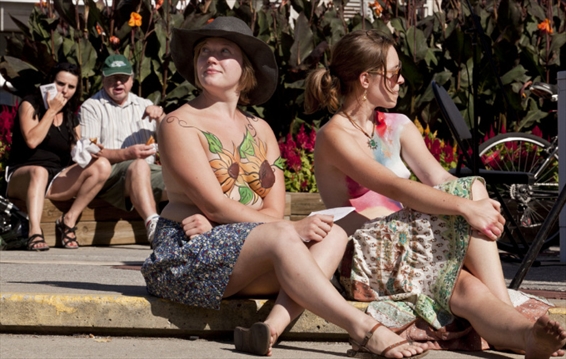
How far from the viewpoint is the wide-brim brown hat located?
4.39 metres

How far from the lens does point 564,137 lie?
6.81m

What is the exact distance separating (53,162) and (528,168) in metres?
3.85

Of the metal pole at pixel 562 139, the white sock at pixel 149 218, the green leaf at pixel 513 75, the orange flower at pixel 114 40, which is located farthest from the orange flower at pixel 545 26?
the white sock at pixel 149 218

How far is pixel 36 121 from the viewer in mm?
8133

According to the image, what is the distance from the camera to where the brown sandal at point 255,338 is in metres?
3.86

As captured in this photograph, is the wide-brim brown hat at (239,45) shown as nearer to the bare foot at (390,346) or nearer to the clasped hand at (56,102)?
the bare foot at (390,346)

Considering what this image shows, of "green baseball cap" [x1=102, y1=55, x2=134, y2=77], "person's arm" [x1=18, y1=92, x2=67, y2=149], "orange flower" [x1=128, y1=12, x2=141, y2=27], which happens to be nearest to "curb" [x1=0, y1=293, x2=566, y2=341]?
"person's arm" [x1=18, y1=92, x2=67, y2=149]

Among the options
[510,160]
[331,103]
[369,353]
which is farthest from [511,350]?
[510,160]

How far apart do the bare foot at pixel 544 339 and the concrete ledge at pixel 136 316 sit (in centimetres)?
85

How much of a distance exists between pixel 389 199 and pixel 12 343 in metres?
1.69

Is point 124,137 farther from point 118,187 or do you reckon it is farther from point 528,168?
point 528,168

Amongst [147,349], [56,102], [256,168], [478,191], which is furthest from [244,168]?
[56,102]

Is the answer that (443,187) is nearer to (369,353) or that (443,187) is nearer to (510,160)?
(369,353)

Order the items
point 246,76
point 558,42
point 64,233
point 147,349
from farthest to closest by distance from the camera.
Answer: point 558,42 → point 64,233 → point 246,76 → point 147,349
